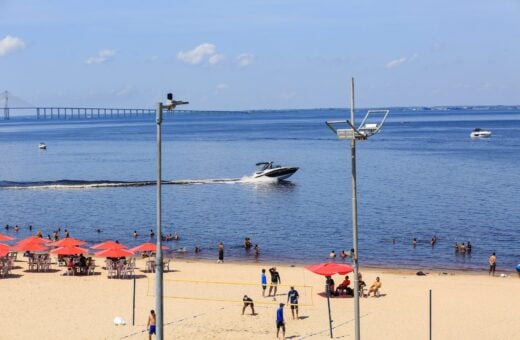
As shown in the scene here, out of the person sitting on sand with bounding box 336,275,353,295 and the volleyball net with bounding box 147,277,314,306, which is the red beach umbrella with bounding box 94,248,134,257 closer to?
the volleyball net with bounding box 147,277,314,306

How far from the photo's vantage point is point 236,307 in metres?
29.2

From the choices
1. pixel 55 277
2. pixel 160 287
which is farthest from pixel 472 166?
pixel 160 287

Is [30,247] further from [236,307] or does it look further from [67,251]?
[236,307]

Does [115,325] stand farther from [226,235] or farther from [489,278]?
[226,235]

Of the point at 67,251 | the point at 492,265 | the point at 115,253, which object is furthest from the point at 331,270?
the point at 67,251

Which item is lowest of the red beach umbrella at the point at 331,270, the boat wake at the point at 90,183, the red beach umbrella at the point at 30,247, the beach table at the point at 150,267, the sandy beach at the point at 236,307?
the sandy beach at the point at 236,307

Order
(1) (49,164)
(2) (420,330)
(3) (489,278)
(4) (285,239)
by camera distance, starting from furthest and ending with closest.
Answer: (1) (49,164), (4) (285,239), (3) (489,278), (2) (420,330)

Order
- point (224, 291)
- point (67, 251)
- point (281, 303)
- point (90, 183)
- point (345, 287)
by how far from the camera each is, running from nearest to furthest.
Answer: point (281, 303) → point (345, 287) → point (224, 291) → point (67, 251) → point (90, 183)

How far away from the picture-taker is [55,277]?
3541cm

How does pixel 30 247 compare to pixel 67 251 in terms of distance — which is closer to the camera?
pixel 67 251

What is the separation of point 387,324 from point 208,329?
606cm

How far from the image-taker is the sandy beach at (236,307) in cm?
2578

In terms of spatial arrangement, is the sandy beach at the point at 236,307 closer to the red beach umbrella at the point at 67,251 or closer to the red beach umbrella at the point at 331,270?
the red beach umbrella at the point at 67,251

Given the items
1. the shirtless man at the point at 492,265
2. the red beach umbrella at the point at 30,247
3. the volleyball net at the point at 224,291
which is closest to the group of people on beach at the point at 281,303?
the volleyball net at the point at 224,291
